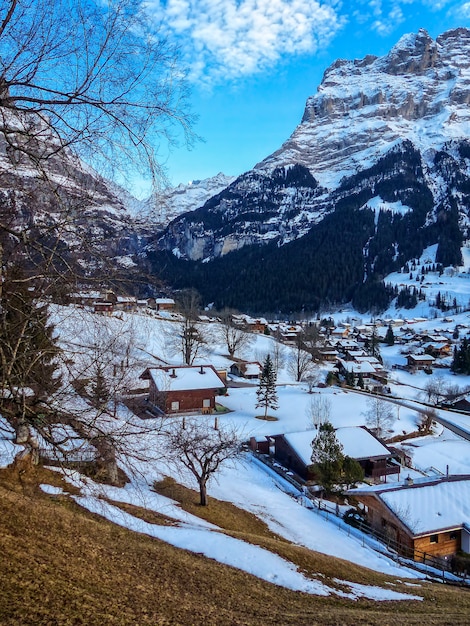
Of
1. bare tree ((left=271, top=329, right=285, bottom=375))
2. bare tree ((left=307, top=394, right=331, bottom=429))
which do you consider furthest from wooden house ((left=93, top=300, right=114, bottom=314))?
bare tree ((left=271, top=329, right=285, bottom=375))

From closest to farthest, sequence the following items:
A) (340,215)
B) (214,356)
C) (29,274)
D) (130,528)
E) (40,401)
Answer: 1. (29,274)
2. (40,401)
3. (130,528)
4. (214,356)
5. (340,215)

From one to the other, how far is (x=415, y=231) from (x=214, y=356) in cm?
15002

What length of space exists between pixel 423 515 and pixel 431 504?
109cm

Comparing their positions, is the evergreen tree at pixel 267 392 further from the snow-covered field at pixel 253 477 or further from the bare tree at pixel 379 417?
the bare tree at pixel 379 417

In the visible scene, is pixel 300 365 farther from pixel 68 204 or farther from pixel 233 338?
pixel 68 204

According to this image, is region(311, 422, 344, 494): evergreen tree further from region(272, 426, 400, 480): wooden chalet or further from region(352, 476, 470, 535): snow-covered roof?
region(272, 426, 400, 480): wooden chalet

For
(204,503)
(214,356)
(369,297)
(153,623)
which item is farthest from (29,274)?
(369,297)

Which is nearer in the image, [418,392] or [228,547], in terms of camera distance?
[228,547]

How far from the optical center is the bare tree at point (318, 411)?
35594 mm

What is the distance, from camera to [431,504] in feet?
64.6

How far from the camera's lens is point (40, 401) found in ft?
12.2

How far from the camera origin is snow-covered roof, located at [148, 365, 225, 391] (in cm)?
3371

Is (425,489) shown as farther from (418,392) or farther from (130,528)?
(418,392)

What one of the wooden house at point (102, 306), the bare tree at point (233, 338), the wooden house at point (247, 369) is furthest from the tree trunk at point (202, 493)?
the bare tree at point (233, 338)
